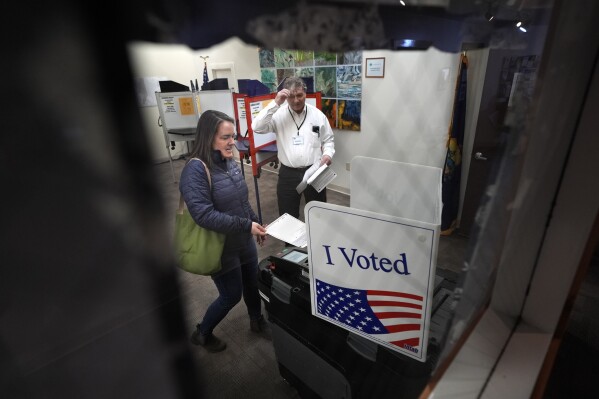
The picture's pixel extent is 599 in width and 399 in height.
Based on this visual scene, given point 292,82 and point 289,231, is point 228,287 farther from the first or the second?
point 292,82

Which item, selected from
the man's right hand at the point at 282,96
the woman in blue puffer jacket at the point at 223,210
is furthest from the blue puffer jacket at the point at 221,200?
the man's right hand at the point at 282,96

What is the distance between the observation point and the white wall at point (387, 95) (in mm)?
159

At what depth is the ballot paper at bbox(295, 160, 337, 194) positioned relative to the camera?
5.35 feet

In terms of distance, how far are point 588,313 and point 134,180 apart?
6.50 feet

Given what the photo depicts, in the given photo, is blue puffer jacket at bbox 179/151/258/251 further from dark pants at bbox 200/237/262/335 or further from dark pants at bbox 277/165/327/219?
dark pants at bbox 277/165/327/219

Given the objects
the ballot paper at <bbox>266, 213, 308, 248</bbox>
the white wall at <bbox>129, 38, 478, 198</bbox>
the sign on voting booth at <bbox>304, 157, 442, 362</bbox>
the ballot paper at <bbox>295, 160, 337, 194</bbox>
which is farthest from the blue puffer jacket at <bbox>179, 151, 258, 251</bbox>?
the ballot paper at <bbox>295, 160, 337, 194</bbox>

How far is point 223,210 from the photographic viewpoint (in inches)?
40.9

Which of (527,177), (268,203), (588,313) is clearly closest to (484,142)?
(588,313)

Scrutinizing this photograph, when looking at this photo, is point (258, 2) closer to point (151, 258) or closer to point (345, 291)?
point (151, 258)

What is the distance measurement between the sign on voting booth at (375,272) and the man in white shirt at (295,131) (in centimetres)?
121

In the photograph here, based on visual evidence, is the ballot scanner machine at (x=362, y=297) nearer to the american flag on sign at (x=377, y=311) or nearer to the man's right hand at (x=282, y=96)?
the american flag on sign at (x=377, y=311)

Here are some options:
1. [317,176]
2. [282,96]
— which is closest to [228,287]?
[317,176]

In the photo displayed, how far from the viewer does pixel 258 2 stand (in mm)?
278

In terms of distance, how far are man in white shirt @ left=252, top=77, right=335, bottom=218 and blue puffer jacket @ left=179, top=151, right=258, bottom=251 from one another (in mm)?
611
